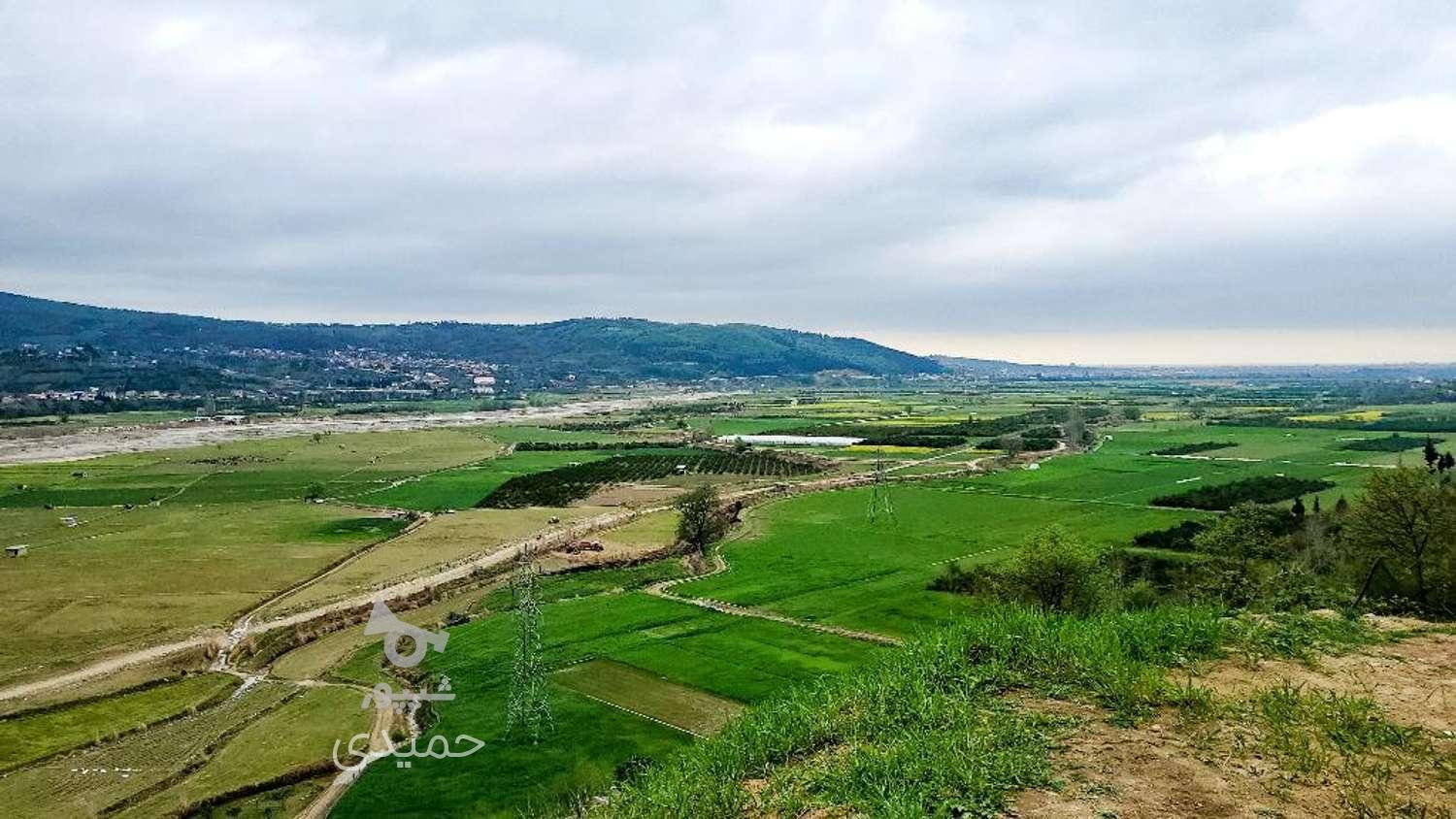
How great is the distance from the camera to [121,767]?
3191 cm

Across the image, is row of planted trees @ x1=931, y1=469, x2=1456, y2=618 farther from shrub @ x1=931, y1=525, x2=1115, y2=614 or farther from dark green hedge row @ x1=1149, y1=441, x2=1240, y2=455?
dark green hedge row @ x1=1149, y1=441, x2=1240, y2=455

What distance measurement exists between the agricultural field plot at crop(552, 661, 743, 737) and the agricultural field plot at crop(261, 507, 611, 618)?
24.8 metres

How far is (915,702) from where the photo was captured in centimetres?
1516

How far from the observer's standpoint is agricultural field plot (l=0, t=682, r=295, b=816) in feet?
96.0

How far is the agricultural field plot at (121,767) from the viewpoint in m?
29.2

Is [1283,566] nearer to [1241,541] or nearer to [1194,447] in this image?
[1241,541]

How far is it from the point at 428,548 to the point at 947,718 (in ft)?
213

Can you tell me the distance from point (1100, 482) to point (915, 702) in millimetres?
90708

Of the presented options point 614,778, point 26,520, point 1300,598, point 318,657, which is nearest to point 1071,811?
point 1300,598

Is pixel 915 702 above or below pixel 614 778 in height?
above

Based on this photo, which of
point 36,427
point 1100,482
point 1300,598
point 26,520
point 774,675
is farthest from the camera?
point 36,427

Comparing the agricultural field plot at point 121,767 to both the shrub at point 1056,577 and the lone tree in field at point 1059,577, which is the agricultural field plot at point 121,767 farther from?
the lone tree in field at point 1059,577

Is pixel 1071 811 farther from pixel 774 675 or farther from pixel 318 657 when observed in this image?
pixel 318 657

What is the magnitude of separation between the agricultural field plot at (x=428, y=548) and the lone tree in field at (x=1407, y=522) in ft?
199
